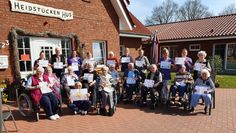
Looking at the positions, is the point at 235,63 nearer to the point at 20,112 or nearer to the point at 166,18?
the point at 20,112

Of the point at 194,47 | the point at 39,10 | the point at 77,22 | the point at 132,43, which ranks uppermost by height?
the point at 39,10

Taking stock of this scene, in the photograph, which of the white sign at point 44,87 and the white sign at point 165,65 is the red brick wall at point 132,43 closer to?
the white sign at point 165,65

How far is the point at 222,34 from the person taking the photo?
58.3 feet

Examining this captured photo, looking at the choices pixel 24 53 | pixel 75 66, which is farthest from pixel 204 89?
pixel 24 53

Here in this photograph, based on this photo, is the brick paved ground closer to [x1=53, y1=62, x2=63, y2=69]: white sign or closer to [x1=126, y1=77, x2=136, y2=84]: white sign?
[x1=126, y1=77, x2=136, y2=84]: white sign

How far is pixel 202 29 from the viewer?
67.5 ft

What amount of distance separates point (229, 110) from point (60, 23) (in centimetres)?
714

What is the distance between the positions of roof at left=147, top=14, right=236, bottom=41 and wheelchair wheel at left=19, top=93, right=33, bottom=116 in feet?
51.1

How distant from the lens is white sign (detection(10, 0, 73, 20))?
8188 millimetres

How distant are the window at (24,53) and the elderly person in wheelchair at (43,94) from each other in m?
2.63

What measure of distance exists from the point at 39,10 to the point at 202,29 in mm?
15661

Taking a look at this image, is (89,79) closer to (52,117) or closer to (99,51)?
(52,117)

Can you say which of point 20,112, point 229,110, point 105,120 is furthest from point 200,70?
point 20,112

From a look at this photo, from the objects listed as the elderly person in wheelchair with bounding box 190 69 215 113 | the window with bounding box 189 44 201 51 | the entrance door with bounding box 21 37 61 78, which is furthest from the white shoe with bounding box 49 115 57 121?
the window with bounding box 189 44 201 51
